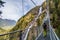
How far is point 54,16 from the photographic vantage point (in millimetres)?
5125

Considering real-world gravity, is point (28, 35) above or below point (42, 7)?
below

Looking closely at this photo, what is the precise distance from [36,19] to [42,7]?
0.19m

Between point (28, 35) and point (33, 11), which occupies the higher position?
point (33, 11)

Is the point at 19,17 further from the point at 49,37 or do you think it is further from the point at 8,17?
the point at 49,37

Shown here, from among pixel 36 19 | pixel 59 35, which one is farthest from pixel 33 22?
pixel 59 35

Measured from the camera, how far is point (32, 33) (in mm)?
5105

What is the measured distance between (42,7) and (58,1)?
9.6 inches

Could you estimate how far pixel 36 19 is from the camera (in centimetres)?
512

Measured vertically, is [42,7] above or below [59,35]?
above

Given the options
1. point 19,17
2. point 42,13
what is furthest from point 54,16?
point 19,17

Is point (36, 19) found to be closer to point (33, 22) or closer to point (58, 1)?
point (33, 22)

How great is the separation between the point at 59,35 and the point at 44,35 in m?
0.21

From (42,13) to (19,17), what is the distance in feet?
1.10

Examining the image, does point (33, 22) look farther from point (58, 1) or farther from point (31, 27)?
point (58, 1)
